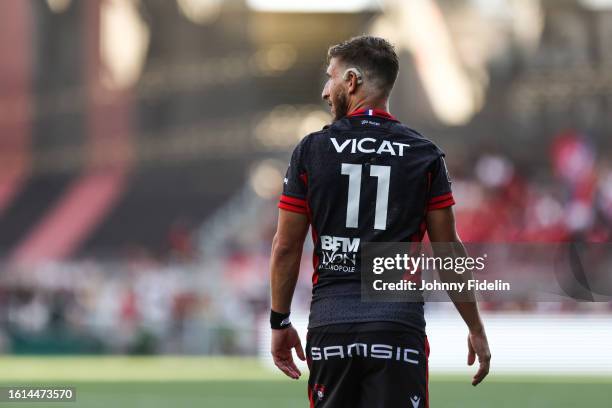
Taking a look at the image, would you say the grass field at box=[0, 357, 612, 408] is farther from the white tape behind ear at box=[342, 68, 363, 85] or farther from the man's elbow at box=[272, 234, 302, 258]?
the white tape behind ear at box=[342, 68, 363, 85]

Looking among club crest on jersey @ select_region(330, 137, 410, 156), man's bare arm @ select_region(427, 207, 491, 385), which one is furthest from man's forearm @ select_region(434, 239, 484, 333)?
club crest on jersey @ select_region(330, 137, 410, 156)

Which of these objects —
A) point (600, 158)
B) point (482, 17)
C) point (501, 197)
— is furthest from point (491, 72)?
point (501, 197)

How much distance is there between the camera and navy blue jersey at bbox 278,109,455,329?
4145 mm

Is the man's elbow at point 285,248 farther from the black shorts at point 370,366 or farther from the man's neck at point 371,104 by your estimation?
the man's neck at point 371,104

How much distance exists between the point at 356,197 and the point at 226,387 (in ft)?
32.0

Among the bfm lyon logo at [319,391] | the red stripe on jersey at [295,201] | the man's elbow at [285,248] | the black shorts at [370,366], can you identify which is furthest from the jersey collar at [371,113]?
the bfm lyon logo at [319,391]

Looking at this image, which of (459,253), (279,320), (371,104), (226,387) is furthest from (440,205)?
(226,387)

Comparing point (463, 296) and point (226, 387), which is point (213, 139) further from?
point (463, 296)

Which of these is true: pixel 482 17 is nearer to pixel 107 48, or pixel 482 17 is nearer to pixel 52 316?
pixel 107 48

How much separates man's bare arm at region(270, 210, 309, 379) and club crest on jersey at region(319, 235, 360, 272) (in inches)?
3.8

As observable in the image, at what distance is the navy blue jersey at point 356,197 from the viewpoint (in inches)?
163

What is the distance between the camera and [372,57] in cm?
422

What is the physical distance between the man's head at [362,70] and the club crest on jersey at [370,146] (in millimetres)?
159

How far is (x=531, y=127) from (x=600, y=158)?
2.44m
